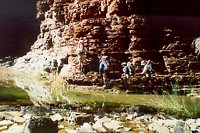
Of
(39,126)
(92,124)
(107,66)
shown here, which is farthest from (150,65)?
(39,126)

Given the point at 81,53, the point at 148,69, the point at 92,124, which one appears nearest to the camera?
the point at 92,124

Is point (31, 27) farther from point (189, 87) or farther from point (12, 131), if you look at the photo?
point (12, 131)

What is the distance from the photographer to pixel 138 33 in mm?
14680

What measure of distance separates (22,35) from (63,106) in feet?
77.6

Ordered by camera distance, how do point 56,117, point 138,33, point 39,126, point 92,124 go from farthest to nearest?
1. point 138,33
2. point 56,117
3. point 92,124
4. point 39,126

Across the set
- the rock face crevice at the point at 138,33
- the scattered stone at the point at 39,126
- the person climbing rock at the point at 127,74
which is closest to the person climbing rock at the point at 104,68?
the rock face crevice at the point at 138,33

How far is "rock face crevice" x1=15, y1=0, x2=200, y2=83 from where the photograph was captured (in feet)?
46.7

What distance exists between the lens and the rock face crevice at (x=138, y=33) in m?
14.2

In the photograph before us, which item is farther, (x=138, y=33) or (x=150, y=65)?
(x=138, y=33)

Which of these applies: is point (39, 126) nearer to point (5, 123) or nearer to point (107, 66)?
point (5, 123)

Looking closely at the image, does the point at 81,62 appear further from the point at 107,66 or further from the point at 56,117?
the point at 56,117

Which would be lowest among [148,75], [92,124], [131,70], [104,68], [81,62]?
[92,124]

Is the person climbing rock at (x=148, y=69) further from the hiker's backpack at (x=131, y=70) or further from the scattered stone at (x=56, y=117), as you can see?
the scattered stone at (x=56, y=117)

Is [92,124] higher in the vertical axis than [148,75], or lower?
lower
